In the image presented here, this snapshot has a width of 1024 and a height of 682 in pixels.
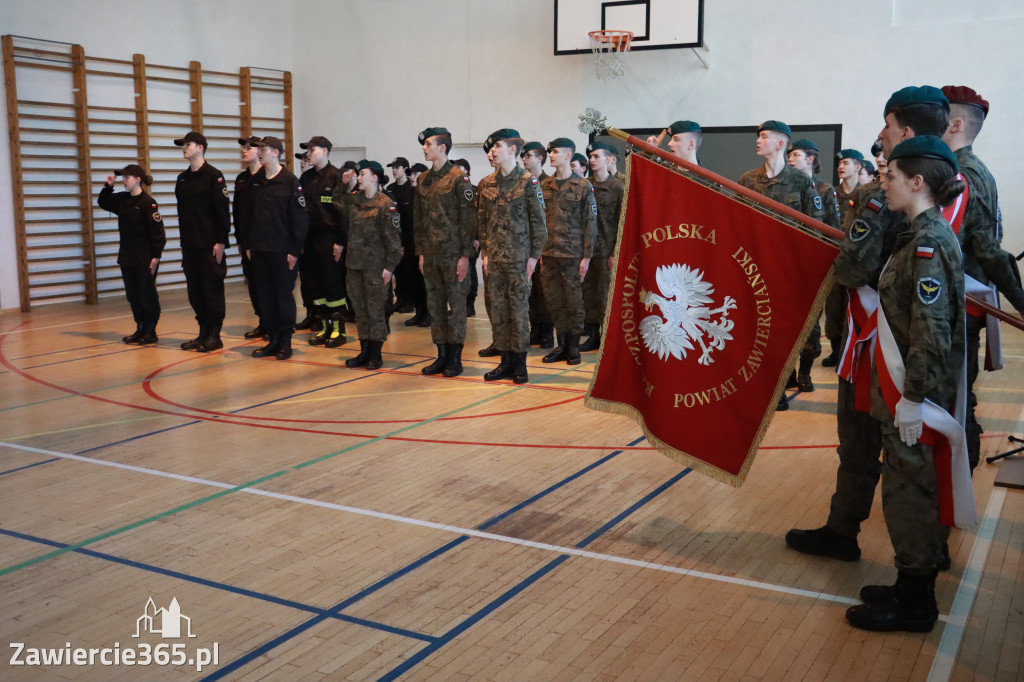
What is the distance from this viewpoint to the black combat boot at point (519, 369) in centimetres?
664

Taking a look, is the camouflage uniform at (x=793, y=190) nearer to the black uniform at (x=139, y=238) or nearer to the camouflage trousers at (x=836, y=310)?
the camouflage trousers at (x=836, y=310)

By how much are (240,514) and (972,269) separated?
3.26 m

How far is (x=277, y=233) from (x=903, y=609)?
18.5 feet

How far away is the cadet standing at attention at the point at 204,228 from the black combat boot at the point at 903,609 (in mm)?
6132

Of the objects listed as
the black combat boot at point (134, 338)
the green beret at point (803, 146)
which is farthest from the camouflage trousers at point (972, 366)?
the black combat boot at point (134, 338)

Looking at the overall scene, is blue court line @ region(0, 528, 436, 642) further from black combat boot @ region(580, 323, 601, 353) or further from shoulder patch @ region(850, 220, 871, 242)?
black combat boot @ region(580, 323, 601, 353)

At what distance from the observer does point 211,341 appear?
8047mm

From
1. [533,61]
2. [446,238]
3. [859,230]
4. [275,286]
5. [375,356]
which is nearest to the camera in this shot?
[859,230]

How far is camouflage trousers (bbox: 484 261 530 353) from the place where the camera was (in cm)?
648

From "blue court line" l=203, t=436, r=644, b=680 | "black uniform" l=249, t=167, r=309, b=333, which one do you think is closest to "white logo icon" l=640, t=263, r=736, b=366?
"blue court line" l=203, t=436, r=644, b=680

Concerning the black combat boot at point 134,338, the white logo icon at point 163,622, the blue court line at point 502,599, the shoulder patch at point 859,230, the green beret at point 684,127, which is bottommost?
the white logo icon at point 163,622

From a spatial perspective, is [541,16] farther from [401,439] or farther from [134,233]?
[401,439]

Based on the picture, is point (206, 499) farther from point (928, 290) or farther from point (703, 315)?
point (928, 290)

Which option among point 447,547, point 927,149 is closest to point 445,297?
point 447,547
